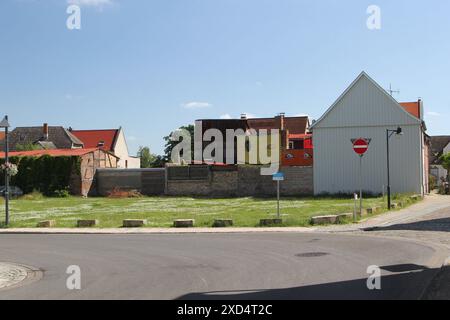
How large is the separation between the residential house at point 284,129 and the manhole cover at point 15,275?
47.8 metres

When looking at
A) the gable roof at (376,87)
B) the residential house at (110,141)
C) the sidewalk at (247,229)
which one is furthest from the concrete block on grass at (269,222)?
the residential house at (110,141)

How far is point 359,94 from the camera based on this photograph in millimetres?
46938

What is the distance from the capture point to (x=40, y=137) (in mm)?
88812

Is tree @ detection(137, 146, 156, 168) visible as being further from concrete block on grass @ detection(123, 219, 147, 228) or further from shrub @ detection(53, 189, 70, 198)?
concrete block on grass @ detection(123, 219, 147, 228)

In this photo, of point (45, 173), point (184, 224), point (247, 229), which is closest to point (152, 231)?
point (184, 224)

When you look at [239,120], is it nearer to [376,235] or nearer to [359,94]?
[359,94]

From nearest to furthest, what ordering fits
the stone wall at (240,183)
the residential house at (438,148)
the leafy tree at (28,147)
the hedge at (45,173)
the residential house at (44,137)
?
1. the stone wall at (240,183)
2. the hedge at (45,173)
3. the leafy tree at (28,147)
4. the residential house at (44,137)
5. the residential house at (438,148)

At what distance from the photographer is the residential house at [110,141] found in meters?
93.9

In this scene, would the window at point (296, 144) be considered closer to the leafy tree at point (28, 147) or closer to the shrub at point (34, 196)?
the shrub at point (34, 196)

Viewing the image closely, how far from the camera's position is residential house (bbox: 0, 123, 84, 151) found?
87.7 m

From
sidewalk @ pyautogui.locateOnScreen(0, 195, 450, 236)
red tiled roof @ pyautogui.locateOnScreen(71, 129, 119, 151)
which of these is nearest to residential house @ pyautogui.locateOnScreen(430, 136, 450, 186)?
red tiled roof @ pyautogui.locateOnScreen(71, 129, 119, 151)

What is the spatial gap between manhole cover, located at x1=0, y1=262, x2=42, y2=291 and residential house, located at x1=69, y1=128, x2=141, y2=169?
79677mm

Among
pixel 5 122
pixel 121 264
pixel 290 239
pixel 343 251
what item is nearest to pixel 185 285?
pixel 121 264

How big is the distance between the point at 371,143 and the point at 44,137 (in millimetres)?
58307
